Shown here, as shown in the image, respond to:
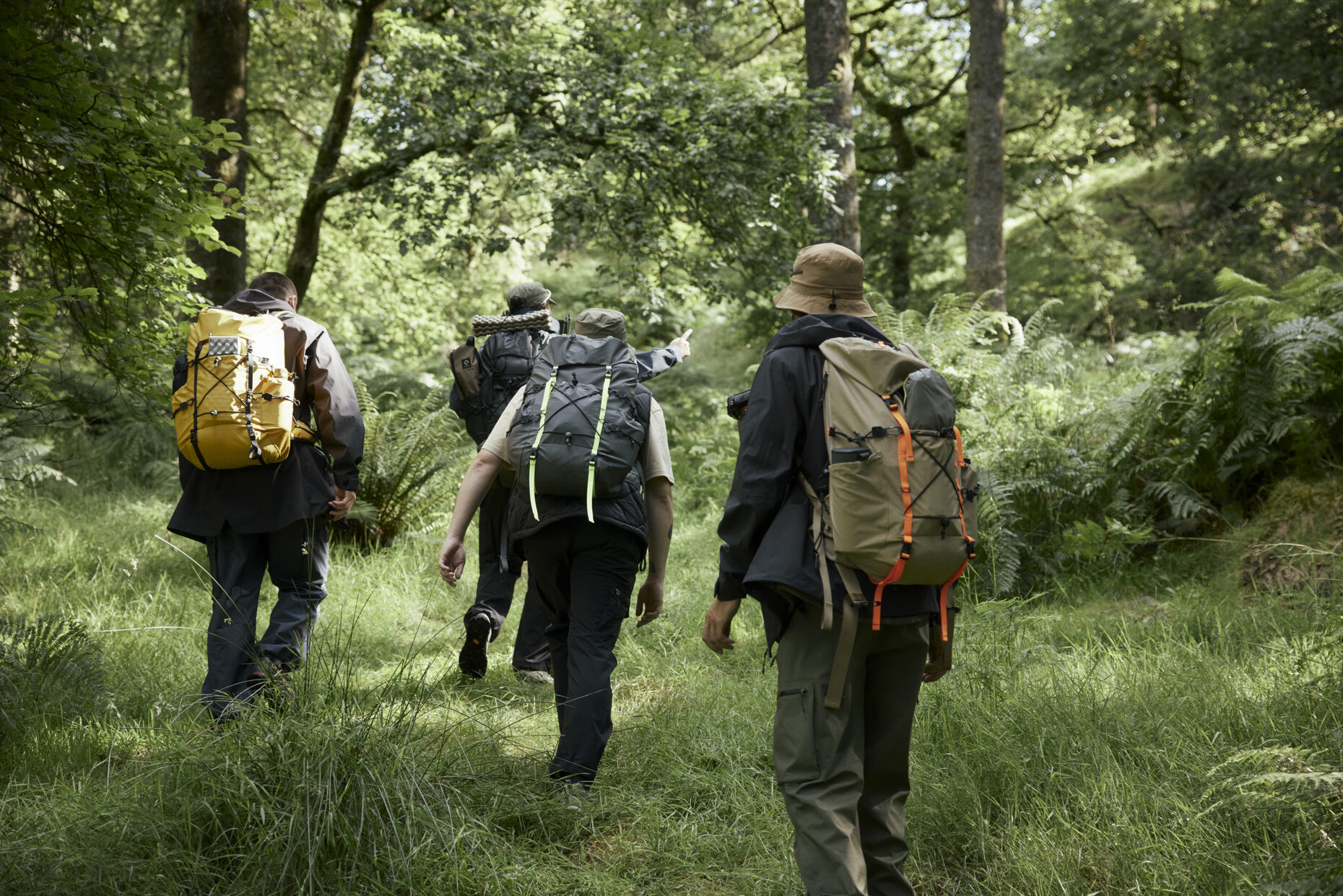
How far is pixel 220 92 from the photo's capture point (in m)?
8.02

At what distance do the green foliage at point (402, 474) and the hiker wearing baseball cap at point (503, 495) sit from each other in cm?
248

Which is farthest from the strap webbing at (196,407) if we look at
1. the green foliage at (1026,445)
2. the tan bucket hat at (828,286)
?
the green foliage at (1026,445)

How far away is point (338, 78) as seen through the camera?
12.0m

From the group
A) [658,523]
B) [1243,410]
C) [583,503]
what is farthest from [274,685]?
[1243,410]

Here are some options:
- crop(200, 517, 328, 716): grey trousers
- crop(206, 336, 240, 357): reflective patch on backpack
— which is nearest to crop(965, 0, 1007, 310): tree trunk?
crop(200, 517, 328, 716): grey trousers

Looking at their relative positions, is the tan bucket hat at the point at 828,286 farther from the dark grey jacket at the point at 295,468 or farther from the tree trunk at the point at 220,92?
the tree trunk at the point at 220,92

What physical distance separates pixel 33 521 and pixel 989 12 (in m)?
11.5

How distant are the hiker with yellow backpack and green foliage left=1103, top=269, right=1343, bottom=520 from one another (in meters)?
4.81

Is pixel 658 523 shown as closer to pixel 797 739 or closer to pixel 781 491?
pixel 781 491

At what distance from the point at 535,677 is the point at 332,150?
7.47 metres

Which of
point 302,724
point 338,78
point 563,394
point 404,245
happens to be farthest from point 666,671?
point 338,78

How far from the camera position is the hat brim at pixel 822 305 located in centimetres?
273

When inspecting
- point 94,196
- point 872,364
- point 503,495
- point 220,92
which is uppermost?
point 220,92

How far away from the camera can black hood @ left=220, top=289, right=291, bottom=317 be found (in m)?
4.23
